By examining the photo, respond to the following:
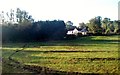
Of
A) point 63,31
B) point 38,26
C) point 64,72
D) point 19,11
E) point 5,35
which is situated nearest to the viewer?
point 64,72

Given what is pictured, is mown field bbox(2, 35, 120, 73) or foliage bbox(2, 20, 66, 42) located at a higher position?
foliage bbox(2, 20, 66, 42)

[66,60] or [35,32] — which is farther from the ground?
[35,32]

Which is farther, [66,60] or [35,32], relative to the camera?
[35,32]

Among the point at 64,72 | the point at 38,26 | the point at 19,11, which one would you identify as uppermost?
the point at 19,11

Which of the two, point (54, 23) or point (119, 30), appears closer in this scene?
point (54, 23)

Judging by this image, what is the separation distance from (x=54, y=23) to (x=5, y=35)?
15174mm

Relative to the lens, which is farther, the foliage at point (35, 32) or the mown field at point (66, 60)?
the foliage at point (35, 32)

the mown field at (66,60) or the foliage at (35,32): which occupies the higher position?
the foliage at (35,32)

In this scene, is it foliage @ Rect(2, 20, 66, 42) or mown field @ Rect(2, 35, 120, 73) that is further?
foliage @ Rect(2, 20, 66, 42)

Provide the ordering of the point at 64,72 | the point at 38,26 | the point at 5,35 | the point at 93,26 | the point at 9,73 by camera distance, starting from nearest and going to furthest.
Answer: the point at 9,73, the point at 64,72, the point at 5,35, the point at 38,26, the point at 93,26

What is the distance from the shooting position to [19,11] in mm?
93062

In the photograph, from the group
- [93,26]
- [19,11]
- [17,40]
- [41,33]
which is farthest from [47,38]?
[93,26]

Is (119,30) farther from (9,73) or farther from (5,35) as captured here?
(9,73)

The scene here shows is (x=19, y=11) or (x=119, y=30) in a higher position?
(x=19, y=11)
